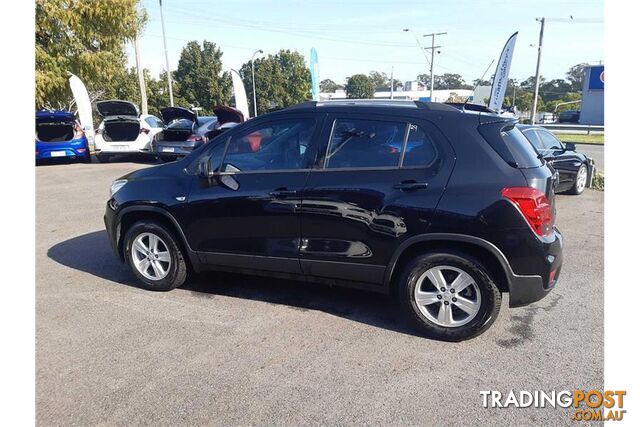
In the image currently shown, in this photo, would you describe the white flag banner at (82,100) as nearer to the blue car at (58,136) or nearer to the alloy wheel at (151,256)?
the blue car at (58,136)

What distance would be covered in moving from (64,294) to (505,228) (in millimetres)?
4025

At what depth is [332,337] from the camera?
346 cm

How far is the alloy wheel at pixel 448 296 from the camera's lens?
3336mm

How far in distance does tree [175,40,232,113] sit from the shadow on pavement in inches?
2051

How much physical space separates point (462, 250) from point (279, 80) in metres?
68.8

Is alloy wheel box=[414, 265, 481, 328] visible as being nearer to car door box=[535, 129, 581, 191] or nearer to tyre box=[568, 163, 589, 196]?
car door box=[535, 129, 581, 191]

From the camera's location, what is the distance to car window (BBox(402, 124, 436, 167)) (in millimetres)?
3354

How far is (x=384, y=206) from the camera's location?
3381 millimetres

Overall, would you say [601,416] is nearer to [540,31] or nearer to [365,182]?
[365,182]

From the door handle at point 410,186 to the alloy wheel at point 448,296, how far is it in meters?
0.63

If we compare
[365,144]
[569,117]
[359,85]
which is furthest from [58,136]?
[359,85]

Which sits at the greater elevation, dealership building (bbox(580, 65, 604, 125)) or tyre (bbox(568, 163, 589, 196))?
dealership building (bbox(580, 65, 604, 125))

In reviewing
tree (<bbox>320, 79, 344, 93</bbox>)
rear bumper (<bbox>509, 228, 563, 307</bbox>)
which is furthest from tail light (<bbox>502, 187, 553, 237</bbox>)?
tree (<bbox>320, 79, 344, 93</bbox>)

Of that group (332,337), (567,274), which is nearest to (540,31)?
(567,274)
